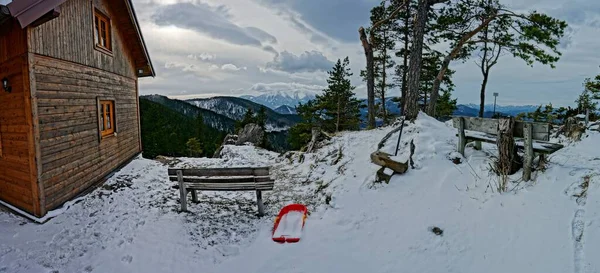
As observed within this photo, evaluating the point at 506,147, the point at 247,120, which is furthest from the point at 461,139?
the point at 247,120

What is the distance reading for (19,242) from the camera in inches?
195

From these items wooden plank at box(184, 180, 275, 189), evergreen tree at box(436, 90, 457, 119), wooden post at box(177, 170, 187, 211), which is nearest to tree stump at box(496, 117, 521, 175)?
wooden plank at box(184, 180, 275, 189)

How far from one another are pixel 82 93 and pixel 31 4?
10.2 ft

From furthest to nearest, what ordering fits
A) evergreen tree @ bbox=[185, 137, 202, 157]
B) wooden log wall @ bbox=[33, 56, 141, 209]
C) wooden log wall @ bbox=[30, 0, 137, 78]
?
evergreen tree @ bbox=[185, 137, 202, 157]
wooden log wall @ bbox=[30, 0, 137, 78]
wooden log wall @ bbox=[33, 56, 141, 209]

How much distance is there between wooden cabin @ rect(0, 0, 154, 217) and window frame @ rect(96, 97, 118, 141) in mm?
30

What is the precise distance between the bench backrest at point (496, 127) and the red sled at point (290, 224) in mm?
3814

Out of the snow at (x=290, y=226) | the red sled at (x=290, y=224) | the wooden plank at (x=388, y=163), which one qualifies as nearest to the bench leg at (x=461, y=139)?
the wooden plank at (x=388, y=163)

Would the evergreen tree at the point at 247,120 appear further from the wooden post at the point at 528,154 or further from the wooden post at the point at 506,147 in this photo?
the wooden post at the point at 528,154

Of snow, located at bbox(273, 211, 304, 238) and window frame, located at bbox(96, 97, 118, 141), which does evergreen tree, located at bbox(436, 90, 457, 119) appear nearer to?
snow, located at bbox(273, 211, 304, 238)

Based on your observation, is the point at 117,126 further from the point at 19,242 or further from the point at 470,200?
the point at 470,200

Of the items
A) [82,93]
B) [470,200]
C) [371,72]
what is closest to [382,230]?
[470,200]

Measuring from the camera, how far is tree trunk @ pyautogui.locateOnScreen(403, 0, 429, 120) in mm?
9992

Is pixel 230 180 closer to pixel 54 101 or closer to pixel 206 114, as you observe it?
pixel 54 101

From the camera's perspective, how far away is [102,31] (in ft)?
31.3
